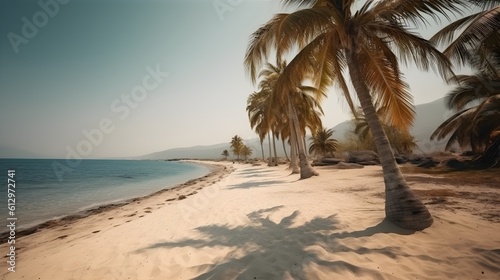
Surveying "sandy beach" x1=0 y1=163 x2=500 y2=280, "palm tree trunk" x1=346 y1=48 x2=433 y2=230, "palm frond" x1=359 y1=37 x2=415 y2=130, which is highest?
"palm frond" x1=359 y1=37 x2=415 y2=130

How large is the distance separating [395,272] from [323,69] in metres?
6.42

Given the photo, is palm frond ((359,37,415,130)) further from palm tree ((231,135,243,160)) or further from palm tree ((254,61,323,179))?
palm tree ((231,135,243,160))

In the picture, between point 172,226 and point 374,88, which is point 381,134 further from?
point 172,226

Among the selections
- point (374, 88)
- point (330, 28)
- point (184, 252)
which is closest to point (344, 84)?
point (374, 88)

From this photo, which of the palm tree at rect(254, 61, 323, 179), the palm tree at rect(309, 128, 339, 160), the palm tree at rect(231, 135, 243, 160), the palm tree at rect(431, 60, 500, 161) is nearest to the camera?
the palm tree at rect(431, 60, 500, 161)

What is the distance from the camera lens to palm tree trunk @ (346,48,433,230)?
185 inches

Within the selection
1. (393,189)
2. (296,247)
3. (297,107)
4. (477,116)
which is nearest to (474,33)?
(393,189)

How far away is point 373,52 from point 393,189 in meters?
4.12

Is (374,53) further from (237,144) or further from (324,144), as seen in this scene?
(237,144)

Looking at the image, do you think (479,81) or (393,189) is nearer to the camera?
(393,189)

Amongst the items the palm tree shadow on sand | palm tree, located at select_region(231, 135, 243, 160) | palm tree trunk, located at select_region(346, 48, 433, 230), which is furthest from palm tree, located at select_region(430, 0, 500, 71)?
palm tree, located at select_region(231, 135, 243, 160)

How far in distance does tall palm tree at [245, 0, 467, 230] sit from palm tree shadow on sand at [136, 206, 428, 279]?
36.7 inches

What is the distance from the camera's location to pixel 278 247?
425cm

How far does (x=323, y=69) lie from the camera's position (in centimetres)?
777
